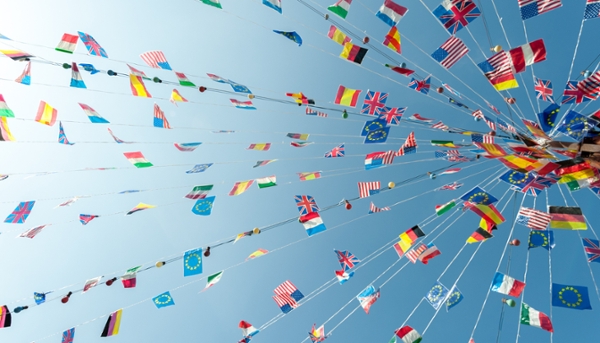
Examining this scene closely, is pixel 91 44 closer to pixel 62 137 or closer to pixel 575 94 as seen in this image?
pixel 62 137

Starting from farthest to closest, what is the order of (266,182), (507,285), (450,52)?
(266,182)
(450,52)
(507,285)

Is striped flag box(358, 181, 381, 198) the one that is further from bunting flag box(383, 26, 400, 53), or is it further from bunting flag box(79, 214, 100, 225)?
bunting flag box(79, 214, 100, 225)

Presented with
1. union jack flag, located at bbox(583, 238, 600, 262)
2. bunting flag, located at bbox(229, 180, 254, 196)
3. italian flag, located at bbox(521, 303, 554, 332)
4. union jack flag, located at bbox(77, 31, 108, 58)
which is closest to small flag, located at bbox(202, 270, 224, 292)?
bunting flag, located at bbox(229, 180, 254, 196)

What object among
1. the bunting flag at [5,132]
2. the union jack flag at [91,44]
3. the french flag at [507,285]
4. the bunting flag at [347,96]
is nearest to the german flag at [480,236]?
the french flag at [507,285]

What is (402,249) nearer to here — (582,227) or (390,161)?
(390,161)

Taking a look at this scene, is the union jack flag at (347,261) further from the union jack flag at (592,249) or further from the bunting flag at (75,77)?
the bunting flag at (75,77)

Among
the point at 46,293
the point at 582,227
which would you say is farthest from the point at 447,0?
the point at 46,293

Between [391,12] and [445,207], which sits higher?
[391,12]

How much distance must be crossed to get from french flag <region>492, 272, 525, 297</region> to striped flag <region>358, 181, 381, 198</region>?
3.16 meters

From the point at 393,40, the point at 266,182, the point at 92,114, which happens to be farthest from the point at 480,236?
the point at 92,114

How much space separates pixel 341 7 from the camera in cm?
773

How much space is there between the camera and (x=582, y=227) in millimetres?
6820

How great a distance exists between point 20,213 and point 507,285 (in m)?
11.5

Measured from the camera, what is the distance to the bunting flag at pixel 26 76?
7758 millimetres
